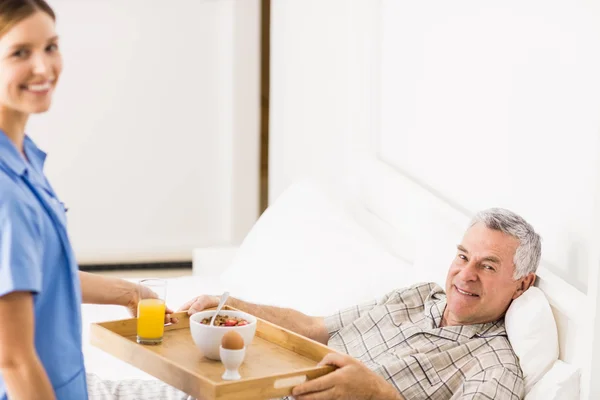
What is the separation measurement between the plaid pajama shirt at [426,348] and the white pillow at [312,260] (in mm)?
164

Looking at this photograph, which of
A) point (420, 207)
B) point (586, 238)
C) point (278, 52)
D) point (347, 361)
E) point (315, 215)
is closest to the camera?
point (347, 361)

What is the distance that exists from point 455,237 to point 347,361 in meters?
0.75

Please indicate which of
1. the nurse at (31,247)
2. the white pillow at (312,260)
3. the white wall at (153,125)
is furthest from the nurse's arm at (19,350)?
the white wall at (153,125)

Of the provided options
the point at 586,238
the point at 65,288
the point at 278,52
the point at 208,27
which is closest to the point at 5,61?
the point at 65,288

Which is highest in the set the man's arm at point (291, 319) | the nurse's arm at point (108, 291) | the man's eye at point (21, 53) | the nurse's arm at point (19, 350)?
the man's eye at point (21, 53)

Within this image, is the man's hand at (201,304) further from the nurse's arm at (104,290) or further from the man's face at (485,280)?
the man's face at (485,280)

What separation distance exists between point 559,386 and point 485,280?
322 millimetres

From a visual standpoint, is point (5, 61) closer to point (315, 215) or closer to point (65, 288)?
point (65, 288)

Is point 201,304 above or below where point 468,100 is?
below

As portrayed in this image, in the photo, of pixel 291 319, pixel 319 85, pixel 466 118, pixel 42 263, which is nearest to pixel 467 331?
pixel 291 319

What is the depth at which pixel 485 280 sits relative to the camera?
208 cm

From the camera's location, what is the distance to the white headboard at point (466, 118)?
6.71ft

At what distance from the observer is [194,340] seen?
1.77m

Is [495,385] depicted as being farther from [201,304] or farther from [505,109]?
[505,109]
